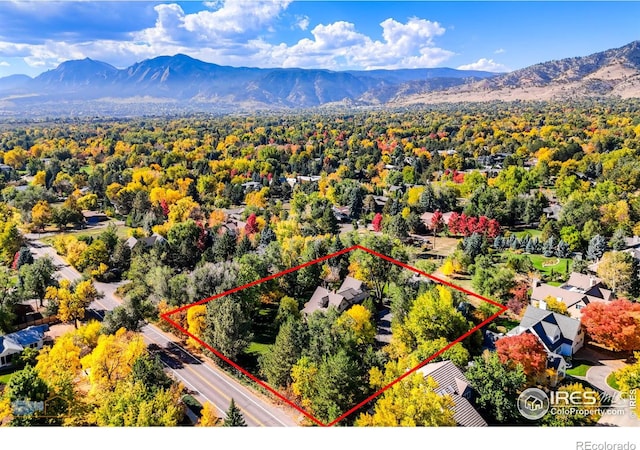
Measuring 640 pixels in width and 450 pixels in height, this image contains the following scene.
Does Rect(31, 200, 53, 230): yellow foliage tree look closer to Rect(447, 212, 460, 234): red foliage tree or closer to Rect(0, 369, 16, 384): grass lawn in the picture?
Rect(0, 369, 16, 384): grass lawn

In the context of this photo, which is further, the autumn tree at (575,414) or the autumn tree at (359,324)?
the autumn tree at (359,324)

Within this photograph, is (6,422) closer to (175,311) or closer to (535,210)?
(175,311)

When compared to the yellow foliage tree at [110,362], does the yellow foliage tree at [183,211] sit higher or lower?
higher

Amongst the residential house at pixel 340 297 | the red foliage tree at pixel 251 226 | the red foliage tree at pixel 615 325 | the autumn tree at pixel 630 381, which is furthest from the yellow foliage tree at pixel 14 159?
the autumn tree at pixel 630 381

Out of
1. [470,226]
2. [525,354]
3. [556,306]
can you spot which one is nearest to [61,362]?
[525,354]

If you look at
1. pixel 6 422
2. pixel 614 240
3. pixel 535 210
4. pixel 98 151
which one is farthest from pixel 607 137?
pixel 98 151

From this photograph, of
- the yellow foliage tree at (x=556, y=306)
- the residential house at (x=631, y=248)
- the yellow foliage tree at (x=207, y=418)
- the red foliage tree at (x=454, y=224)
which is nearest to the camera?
the yellow foliage tree at (x=207, y=418)

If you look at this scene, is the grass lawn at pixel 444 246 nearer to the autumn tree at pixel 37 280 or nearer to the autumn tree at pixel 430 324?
the autumn tree at pixel 430 324

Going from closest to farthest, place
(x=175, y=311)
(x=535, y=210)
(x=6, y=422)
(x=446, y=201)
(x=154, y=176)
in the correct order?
(x=6, y=422) < (x=175, y=311) < (x=535, y=210) < (x=446, y=201) < (x=154, y=176)
